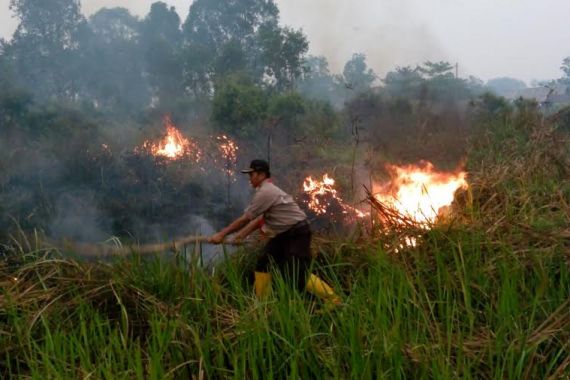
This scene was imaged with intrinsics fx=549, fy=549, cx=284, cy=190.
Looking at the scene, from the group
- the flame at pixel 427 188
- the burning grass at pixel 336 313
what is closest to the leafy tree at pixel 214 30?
the flame at pixel 427 188

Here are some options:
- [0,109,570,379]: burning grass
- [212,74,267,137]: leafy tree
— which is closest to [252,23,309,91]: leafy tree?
[212,74,267,137]: leafy tree

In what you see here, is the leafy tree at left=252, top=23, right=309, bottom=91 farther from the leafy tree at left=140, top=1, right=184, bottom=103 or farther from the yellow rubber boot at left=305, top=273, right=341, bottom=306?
the yellow rubber boot at left=305, top=273, right=341, bottom=306

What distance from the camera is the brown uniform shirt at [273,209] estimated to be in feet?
16.5

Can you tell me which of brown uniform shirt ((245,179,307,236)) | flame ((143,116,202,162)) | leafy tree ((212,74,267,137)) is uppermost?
leafy tree ((212,74,267,137))

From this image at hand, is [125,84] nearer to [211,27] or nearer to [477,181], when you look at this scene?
[211,27]

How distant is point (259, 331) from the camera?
316 cm

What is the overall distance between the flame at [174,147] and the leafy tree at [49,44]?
15.3 metres

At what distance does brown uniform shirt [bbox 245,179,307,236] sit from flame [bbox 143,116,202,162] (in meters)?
10.1

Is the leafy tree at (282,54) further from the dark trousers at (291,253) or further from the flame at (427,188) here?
the dark trousers at (291,253)

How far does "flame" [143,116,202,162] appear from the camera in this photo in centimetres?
1502

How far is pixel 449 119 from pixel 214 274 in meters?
12.8

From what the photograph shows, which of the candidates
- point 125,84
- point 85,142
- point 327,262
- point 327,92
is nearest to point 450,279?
point 327,262

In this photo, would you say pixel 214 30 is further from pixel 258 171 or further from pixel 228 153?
pixel 258 171

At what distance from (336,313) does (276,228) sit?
1594 millimetres
